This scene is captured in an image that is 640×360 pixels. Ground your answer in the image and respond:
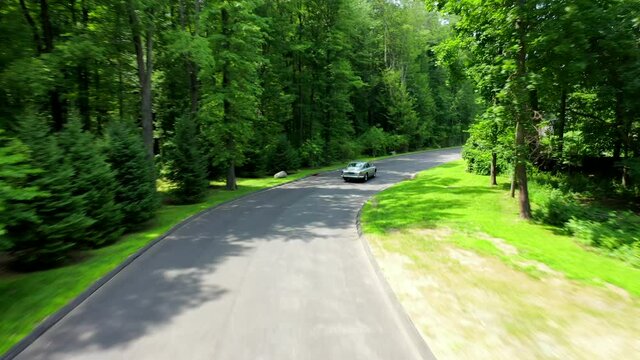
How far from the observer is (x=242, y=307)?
7.99 metres

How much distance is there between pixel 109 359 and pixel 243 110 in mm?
20865

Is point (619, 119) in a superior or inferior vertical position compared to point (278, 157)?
superior

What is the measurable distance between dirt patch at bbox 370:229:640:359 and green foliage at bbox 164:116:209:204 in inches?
517

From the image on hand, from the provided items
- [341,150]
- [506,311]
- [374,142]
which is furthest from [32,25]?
[374,142]

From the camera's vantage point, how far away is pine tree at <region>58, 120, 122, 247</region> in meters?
11.7

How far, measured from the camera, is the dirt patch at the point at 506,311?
20.2 feet

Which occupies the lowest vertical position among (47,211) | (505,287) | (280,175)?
(505,287)

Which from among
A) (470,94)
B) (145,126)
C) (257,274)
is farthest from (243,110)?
(470,94)

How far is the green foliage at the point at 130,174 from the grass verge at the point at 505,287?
29.7 ft

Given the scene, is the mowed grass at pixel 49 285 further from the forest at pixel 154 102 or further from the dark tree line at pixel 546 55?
the dark tree line at pixel 546 55

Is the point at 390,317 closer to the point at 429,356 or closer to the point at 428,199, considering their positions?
the point at 429,356

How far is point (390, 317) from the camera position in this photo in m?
7.54

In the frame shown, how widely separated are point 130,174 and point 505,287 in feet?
45.1

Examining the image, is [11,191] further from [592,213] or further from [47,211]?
[592,213]
